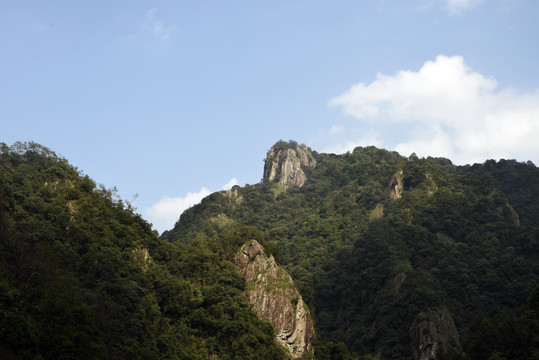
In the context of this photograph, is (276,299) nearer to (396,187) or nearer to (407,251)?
(407,251)

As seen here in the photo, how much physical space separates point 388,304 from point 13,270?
183 feet

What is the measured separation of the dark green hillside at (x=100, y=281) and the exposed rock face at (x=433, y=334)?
2276 centimetres

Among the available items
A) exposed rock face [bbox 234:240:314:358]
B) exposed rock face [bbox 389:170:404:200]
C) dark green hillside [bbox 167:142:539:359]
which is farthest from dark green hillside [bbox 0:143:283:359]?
exposed rock face [bbox 389:170:404:200]

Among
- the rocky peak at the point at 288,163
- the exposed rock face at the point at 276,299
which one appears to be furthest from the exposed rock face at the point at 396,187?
the exposed rock face at the point at 276,299

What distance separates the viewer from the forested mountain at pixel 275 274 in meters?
57.4

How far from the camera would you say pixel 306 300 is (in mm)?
82375

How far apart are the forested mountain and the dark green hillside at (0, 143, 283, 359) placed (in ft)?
0.55

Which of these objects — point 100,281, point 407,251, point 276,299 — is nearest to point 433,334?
point 407,251

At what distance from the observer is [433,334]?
266 feet

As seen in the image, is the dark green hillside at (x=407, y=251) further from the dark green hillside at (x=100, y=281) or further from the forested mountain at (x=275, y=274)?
the dark green hillside at (x=100, y=281)

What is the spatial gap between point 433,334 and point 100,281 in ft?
149

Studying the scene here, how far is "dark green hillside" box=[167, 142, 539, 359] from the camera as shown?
82938 millimetres

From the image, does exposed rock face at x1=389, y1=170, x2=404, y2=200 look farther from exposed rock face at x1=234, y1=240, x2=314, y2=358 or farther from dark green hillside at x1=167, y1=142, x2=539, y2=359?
exposed rock face at x1=234, y1=240, x2=314, y2=358

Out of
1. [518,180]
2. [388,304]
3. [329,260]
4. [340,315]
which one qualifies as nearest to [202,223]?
[329,260]
